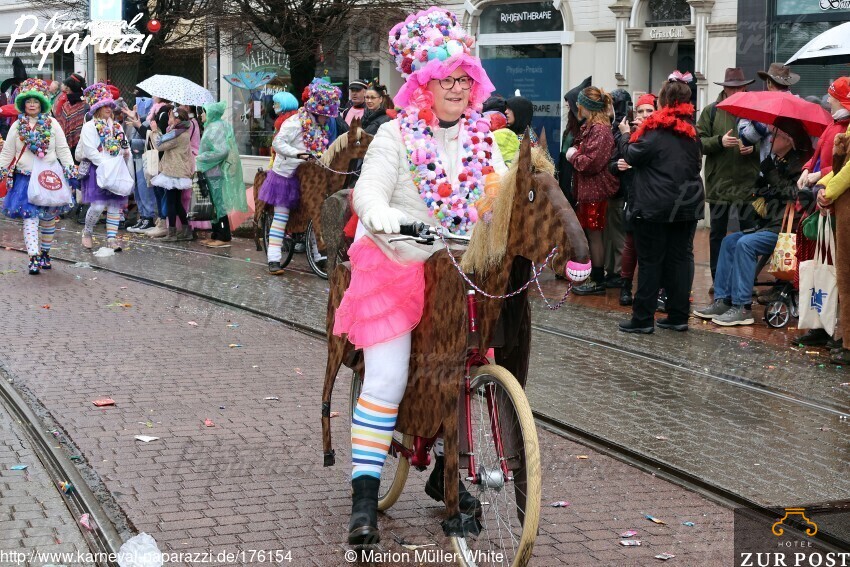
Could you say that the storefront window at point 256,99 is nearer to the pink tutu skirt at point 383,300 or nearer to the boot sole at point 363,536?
the pink tutu skirt at point 383,300

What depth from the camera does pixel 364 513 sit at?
4934mm

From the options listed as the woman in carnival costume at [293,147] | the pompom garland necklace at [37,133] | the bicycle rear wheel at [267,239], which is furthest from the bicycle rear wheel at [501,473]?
the pompom garland necklace at [37,133]

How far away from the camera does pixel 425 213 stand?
199 inches

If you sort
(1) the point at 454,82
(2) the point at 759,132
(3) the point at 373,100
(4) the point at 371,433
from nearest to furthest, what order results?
1. (4) the point at 371,433
2. (1) the point at 454,82
3. (2) the point at 759,132
4. (3) the point at 373,100

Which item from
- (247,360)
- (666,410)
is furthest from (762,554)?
(247,360)

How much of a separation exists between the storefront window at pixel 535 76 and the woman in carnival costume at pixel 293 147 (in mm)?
8196

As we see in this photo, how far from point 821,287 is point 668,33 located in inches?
423

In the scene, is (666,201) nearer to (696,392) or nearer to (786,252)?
(786,252)

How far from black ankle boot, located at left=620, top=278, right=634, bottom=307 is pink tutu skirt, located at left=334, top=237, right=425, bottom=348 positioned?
7.12 metres

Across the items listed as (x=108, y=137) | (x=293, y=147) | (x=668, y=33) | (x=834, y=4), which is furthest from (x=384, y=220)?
(x=668, y=33)

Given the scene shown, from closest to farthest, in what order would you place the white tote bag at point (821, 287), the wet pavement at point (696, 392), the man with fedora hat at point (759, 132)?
the wet pavement at point (696, 392), the white tote bag at point (821, 287), the man with fedora hat at point (759, 132)

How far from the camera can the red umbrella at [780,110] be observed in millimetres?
10266

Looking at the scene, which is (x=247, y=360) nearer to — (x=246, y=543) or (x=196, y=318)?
(x=196, y=318)

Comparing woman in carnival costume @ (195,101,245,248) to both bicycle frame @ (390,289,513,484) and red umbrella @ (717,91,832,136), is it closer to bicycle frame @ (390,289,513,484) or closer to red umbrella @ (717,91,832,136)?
red umbrella @ (717,91,832,136)
